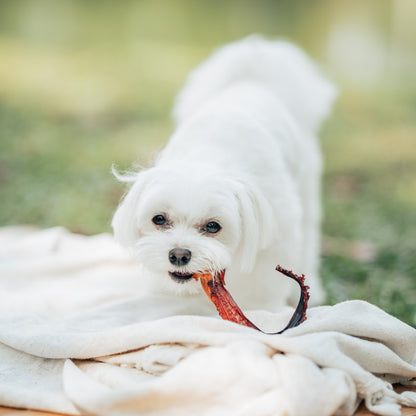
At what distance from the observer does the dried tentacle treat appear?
2.57m

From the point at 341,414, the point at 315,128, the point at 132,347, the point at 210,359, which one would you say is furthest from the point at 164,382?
the point at 315,128

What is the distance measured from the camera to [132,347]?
244 centimetres

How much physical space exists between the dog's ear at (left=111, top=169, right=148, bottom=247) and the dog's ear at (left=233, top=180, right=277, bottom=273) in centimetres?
44

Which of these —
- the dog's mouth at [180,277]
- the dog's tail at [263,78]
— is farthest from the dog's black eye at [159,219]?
the dog's tail at [263,78]

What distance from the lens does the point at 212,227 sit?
8.88ft

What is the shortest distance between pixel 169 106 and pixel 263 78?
4328 mm

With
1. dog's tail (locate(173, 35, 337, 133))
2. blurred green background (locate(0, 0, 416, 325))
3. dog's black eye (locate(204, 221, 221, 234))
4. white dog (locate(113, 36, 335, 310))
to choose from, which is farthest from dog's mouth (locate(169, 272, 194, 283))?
dog's tail (locate(173, 35, 337, 133))

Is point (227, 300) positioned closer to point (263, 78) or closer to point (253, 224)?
point (253, 224)

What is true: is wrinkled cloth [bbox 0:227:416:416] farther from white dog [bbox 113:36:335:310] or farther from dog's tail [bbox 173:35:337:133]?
dog's tail [bbox 173:35:337:133]

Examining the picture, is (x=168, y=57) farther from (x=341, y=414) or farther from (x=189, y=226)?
(x=341, y=414)

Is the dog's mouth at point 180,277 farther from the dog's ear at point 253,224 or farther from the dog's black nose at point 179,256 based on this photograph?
the dog's ear at point 253,224

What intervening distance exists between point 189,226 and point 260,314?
1.71 feet

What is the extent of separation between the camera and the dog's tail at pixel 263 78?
421 centimetres

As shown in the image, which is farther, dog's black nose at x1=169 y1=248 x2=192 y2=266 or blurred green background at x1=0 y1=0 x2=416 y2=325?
blurred green background at x1=0 y1=0 x2=416 y2=325
